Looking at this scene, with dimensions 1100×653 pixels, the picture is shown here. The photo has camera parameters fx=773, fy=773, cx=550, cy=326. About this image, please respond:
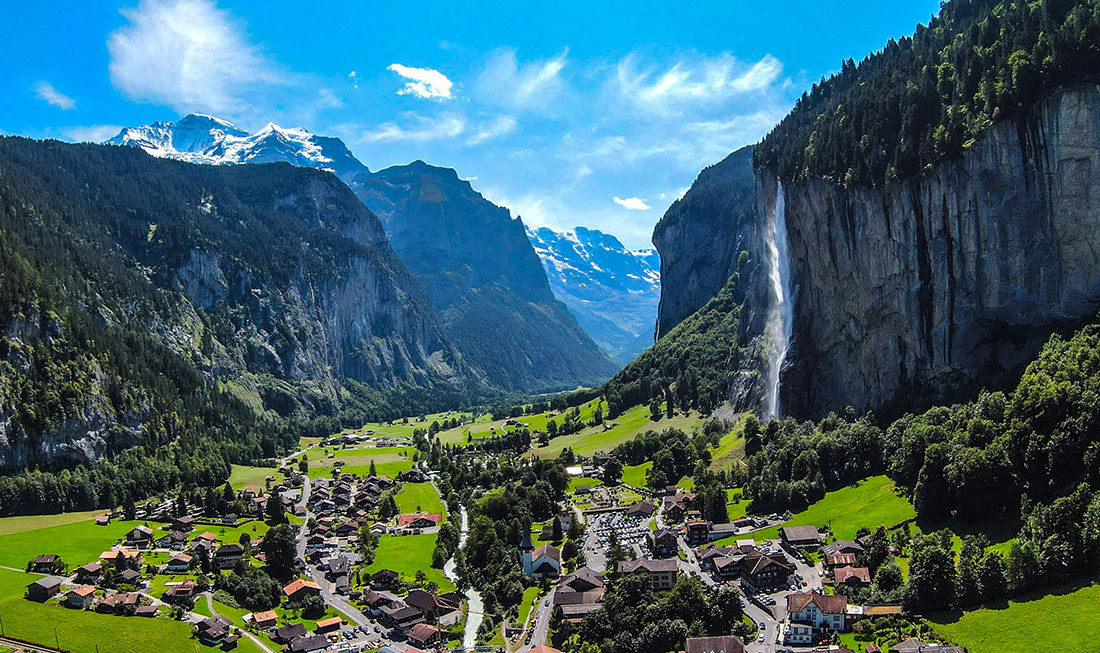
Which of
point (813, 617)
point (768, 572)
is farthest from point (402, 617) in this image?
point (813, 617)

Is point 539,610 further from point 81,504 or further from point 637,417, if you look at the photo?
point 637,417

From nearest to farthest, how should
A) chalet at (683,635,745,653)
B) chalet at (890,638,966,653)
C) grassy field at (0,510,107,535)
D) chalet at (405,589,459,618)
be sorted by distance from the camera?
chalet at (890,638,966,653), chalet at (683,635,745,653), chalet at (405,589,459,618), grassy field at (0,510,107,535)

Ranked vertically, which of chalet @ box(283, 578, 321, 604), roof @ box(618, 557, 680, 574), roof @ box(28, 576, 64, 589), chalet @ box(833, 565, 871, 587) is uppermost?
roof @ box(28, 576, 64, 589)

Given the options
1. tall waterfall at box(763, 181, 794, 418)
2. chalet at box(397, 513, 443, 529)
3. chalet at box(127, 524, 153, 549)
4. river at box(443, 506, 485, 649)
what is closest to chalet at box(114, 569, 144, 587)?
chalet at box(127, 524, 153, 549)

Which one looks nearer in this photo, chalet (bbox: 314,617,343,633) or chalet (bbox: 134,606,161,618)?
chalet (bbox: 314,617,343,633)

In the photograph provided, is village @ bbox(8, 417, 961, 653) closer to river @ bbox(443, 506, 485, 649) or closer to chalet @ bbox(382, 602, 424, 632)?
chalet @ bbox(382, 602, 424, 632)

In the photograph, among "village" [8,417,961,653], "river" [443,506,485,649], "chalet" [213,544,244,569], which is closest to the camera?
"village" [8,417,961,653]

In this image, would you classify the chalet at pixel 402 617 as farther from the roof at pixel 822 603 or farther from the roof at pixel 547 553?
the roof at pixel 822 603
